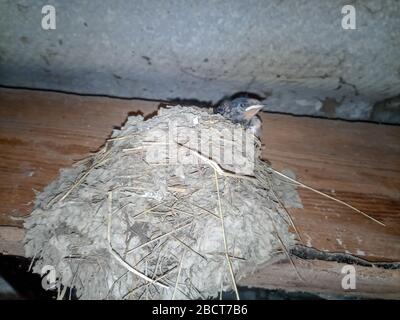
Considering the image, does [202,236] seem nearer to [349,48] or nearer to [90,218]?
[90,218]

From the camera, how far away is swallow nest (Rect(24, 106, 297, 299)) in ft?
3.65

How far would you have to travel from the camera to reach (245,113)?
1.71 metres

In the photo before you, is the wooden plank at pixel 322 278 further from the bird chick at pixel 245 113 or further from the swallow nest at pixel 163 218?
the bird chick at pixel 245 113

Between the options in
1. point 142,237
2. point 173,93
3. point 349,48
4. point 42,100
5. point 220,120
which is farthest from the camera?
point 173,93

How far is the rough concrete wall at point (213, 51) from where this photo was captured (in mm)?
1622

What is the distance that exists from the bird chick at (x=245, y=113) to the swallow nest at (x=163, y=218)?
229 millimetres

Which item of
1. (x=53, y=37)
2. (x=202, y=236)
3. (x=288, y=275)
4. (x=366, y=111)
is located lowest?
(x=288, y=275)

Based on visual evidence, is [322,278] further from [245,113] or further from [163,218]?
[245,113]

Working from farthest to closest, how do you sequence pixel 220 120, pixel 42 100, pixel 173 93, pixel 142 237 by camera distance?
pixel 173 93
pixel 42 100
pixel 220 120
pixel 142 237

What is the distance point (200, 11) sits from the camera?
1.63m

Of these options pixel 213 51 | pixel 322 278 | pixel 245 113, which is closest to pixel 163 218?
pixel 322 278

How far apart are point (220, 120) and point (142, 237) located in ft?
2.29

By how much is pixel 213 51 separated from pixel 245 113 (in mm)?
431

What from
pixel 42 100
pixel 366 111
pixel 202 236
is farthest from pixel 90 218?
pixel 366 111
